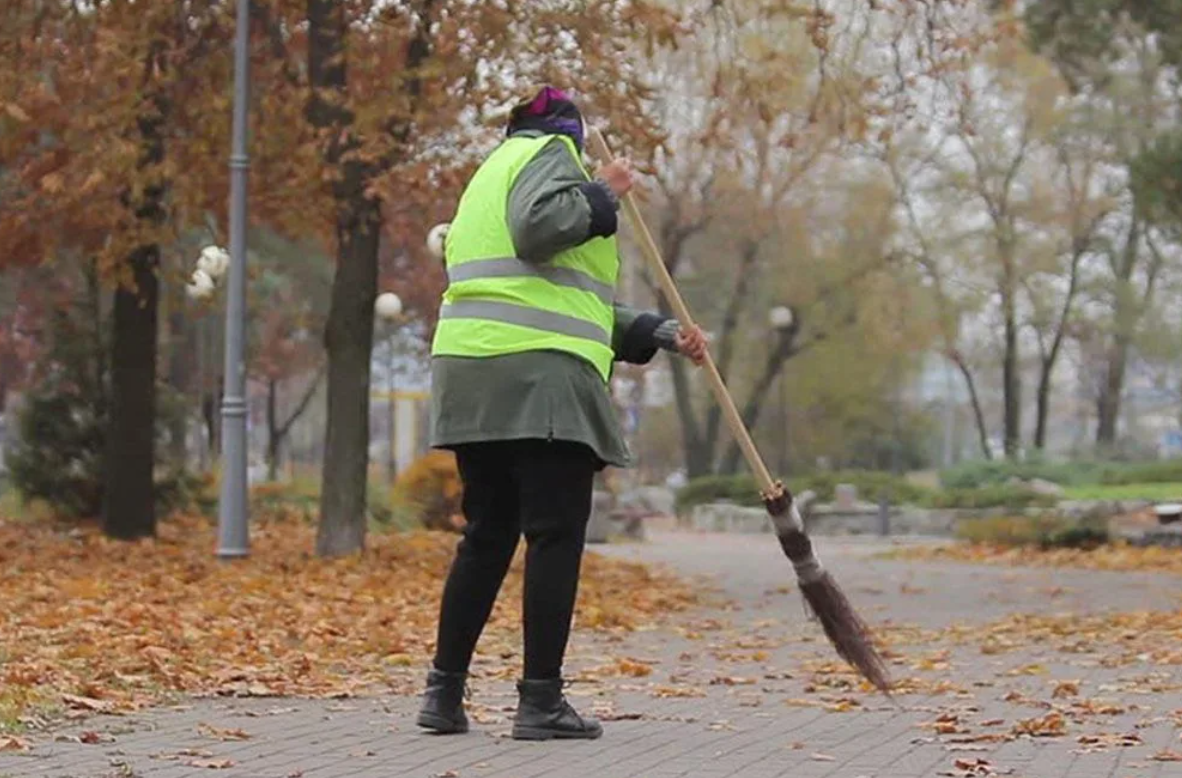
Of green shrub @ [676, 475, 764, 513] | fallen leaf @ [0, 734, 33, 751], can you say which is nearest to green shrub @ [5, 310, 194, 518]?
fallen leaf @ [0, 734, 33, 751]

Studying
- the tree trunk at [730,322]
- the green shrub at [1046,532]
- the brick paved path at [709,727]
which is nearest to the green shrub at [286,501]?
the green shrub at [1046,532]

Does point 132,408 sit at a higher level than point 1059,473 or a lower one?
higher

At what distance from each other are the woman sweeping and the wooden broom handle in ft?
0.95

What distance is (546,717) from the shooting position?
7148 millimetres

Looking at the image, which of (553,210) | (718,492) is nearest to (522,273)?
(553,210)

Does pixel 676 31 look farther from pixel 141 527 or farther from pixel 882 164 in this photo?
pixel 882 164

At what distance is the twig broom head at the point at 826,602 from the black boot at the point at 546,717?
1115 millimetres

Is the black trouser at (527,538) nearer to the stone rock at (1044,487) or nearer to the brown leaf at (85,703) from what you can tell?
the brown leaf at (85,703)

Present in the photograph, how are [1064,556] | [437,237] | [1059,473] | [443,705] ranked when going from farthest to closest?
[1059,473]
[1064,556]
[437,237]
[443,705]

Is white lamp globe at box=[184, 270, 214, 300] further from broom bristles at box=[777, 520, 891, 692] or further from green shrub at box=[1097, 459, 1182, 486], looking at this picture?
green shrub at box=[1097, 459, 1182, 486]

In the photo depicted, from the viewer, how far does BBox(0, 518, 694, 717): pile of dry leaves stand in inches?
361

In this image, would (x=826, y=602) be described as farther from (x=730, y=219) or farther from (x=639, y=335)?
(x=730, y=219)

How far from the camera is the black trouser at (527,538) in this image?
719 centimetres

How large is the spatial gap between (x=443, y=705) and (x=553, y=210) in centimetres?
149
